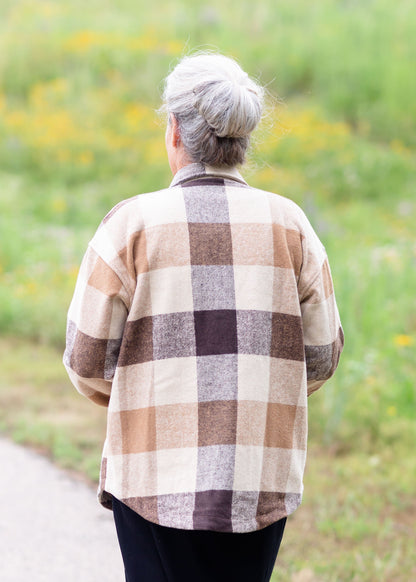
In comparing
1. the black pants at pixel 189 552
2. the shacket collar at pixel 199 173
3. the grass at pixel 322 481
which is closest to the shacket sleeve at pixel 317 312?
the shacket collar at pixel 199 173

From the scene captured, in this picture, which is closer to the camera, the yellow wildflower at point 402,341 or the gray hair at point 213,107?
the gray hair at point 213,107

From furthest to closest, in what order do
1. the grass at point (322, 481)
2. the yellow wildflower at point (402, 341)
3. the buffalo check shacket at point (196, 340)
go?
the yellow wildflower at point (402, 341) → the grass at point (322, 481) → the buffalo check shacket at point (196, 340)

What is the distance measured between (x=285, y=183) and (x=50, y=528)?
8875mm

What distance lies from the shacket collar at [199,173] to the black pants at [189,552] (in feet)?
2.59

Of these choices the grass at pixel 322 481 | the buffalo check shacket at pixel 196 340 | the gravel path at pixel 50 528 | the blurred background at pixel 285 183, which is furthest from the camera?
the blurred background at pixel 285 183

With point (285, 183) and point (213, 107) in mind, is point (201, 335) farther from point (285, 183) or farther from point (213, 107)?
point (285, 183)

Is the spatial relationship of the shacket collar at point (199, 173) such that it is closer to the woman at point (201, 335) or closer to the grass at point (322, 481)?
the woman at point (201, 335)

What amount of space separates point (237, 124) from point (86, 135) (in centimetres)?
1214

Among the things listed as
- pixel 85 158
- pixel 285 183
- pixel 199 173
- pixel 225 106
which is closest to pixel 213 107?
pixel 225 106

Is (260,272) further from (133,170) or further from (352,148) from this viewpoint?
(352,148)

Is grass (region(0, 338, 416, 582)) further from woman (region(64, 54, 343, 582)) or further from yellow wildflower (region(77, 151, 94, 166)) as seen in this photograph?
yellow wildflower (region(77, 151, 94, 166))

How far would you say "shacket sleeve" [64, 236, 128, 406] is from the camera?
5.60 feet

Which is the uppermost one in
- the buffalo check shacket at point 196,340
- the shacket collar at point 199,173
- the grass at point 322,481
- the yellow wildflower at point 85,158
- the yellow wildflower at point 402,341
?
the yellow wildflower at point 85,158

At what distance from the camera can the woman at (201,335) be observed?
1.69 m
